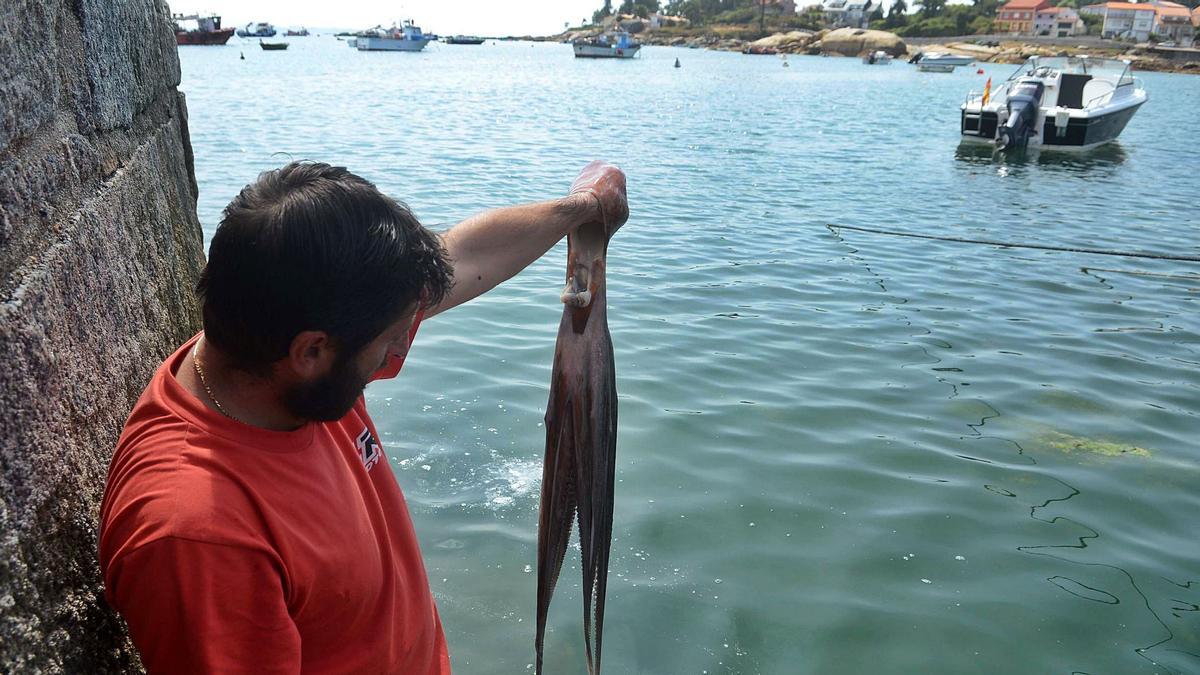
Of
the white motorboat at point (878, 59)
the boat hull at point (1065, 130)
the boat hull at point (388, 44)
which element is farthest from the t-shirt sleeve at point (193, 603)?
the boat hull at point (388, 44)

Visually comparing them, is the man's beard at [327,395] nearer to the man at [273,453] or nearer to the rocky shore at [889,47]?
the man at [273,453]

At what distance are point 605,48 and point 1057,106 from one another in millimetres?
75603

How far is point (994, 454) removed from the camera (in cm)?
584

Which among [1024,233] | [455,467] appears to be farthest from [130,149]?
[1024,233]

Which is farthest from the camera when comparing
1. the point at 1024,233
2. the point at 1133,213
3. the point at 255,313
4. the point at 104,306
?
the point at 1133,213

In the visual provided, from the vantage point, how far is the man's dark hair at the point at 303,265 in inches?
57.1

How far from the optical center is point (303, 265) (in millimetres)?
1450

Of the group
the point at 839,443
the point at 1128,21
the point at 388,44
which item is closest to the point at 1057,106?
the point at 839,443

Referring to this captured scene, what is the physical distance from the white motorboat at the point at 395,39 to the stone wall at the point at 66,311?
9573cm

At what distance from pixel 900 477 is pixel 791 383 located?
1.55 meters

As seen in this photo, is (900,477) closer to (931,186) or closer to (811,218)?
(811,218)

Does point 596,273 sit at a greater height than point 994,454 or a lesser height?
greater

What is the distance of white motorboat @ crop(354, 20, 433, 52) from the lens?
3600 inches

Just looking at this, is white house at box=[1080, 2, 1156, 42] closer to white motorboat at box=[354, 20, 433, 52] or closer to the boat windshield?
white motorboat at box=[354, 20, 433, 52]
